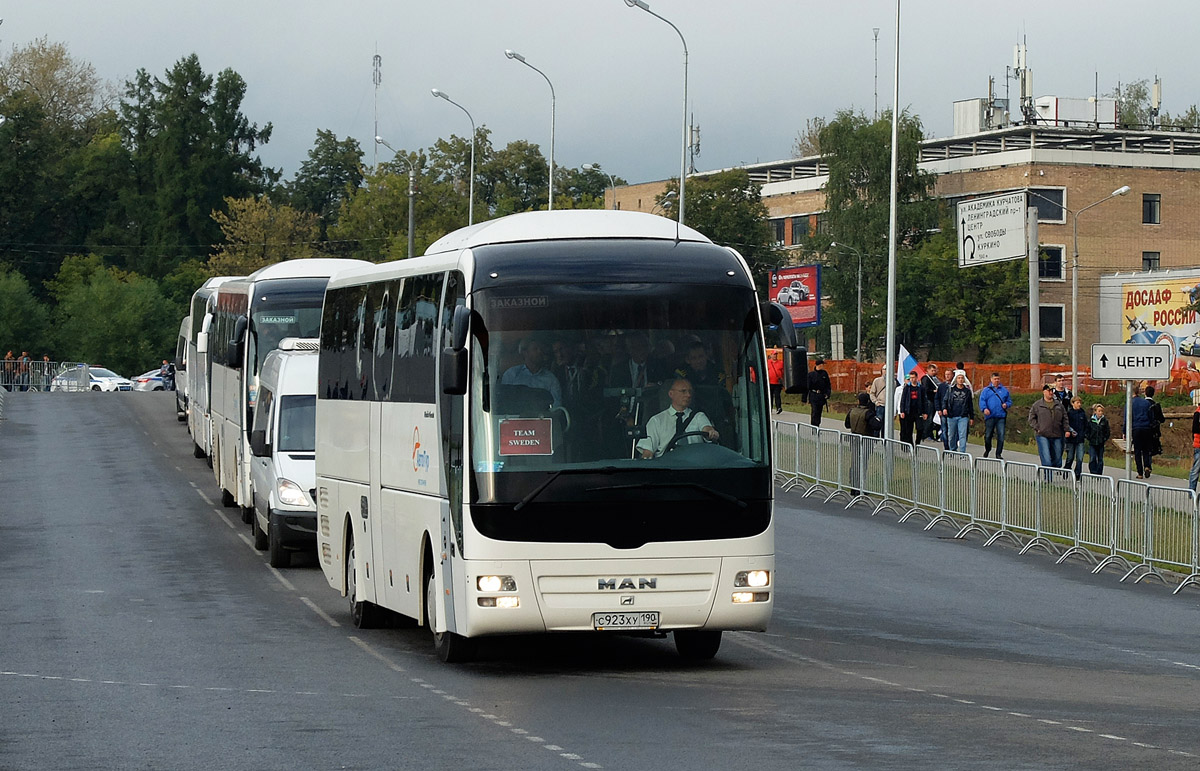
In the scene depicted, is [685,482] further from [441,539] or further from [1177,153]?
[1177,153]

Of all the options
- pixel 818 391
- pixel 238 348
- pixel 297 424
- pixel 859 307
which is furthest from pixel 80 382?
pixel 297 424

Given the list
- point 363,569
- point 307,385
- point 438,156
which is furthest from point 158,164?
point 363,569

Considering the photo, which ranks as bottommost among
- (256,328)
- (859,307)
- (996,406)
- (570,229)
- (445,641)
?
(445,641)

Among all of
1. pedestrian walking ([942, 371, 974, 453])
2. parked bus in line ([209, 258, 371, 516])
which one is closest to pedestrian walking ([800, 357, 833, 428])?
pedestrian walking ([942, 371, 974, 453])

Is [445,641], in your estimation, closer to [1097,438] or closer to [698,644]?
[698,644]

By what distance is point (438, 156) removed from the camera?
330ft

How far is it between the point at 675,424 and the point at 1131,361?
16.8 meters

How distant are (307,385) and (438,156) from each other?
79353mm

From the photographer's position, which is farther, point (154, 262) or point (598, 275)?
point (154, 262)

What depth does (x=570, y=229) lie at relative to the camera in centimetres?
1334

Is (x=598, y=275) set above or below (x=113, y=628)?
above

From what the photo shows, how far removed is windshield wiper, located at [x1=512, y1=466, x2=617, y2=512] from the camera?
12.2 metres

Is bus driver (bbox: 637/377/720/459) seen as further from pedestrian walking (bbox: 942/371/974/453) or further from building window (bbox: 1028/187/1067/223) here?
building window (bbox: 1028/187/1067/223)

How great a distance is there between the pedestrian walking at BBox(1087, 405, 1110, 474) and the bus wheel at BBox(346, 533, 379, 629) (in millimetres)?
20482
